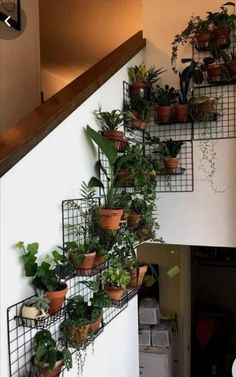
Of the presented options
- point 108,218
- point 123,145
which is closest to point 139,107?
point 123,145

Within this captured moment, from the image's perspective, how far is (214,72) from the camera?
241cm

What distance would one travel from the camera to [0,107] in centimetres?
228

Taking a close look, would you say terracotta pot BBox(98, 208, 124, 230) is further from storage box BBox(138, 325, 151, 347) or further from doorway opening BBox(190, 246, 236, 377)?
doorway opening BBox(190, 246, 236, 377)

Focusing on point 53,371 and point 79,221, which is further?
point 79,221

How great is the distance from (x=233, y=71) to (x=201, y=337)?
3.60 meters

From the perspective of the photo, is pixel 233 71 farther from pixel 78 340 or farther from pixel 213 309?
pixel 213 309

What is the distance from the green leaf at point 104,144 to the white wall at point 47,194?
47 millimetres

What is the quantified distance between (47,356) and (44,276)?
0.33 metres

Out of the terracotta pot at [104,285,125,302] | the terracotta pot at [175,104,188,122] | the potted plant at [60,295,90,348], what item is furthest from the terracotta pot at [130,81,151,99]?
the potted plant at [60,295,90,348]

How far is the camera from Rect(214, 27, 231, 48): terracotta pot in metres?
2.37

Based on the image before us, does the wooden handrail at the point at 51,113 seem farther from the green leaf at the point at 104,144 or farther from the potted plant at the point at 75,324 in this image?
the potted plant at the point at 75,324

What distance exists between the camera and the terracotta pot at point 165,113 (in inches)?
99.6

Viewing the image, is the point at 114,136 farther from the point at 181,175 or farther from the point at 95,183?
the point at 181,175

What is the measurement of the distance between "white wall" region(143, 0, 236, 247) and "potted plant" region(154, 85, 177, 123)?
0.16 m
